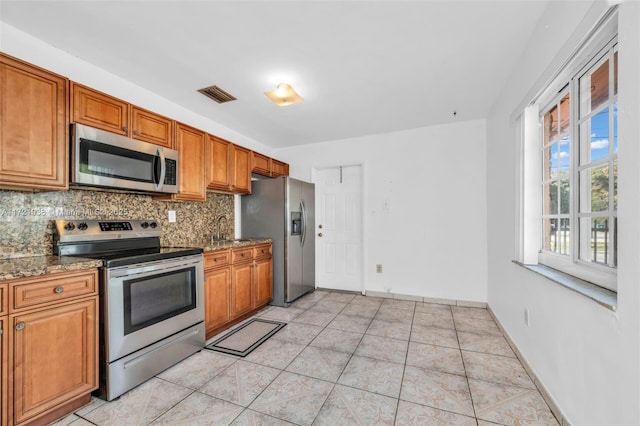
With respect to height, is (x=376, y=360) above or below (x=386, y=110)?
below

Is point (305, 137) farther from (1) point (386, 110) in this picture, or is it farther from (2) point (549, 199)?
(2) point (549, 199)

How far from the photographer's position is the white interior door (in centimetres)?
432

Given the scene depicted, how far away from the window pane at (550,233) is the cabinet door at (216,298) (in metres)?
2.85

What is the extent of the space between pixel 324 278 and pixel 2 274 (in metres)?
3.65

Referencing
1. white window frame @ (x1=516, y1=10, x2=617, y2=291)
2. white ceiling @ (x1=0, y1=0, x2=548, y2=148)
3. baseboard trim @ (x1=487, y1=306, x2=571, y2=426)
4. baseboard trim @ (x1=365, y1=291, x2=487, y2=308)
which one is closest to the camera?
white window frame @ (x1=516, y1=10, x2=617, y2=291)

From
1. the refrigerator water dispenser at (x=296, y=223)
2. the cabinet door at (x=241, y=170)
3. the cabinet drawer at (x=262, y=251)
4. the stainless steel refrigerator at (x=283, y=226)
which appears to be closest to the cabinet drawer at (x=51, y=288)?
the cabinet drawer at (x=262, y=251)

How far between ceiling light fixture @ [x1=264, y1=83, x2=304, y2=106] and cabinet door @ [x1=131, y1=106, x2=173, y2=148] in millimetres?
1004

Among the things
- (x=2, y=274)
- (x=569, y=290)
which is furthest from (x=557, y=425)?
(x=2, y=274)

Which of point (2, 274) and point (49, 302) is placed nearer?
point (2, 274)

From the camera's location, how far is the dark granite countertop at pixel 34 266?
143 centimetres

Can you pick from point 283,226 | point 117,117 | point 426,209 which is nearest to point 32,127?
point 117,117

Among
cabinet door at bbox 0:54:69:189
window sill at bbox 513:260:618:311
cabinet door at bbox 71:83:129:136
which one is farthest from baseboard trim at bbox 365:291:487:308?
cabinet door at bbox 0:54:69:189

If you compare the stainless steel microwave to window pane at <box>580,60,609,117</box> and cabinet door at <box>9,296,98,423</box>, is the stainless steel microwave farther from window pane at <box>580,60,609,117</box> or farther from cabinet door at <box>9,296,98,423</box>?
window pane at <box>580,60,609,117</box>

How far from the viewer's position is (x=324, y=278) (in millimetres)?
4527
